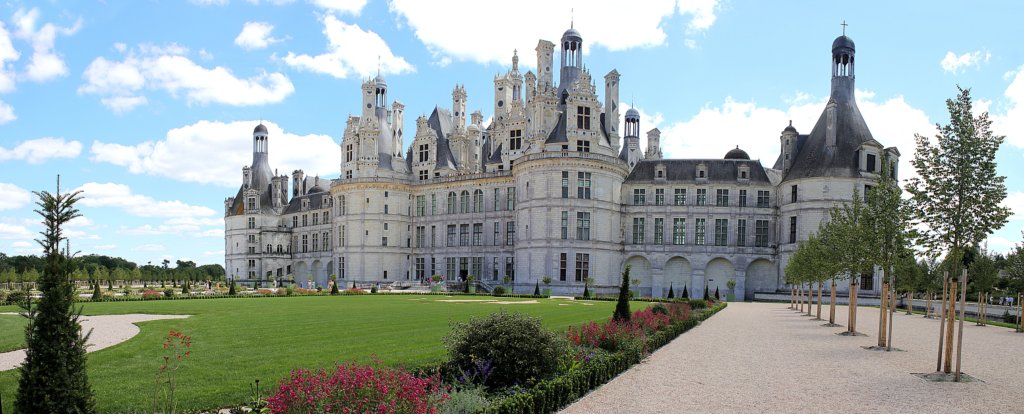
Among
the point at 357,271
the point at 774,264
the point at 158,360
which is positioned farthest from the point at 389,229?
the point at 158,360

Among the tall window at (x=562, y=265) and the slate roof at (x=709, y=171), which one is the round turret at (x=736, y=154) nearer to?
the slate roof at (x=709, y=171)

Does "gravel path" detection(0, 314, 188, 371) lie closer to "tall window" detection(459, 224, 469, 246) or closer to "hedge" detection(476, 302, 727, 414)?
"hedge" detection(476, 302, 727, 414)

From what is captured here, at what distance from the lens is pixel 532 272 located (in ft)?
193

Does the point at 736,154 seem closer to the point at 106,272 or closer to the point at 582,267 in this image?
the point at 582,267

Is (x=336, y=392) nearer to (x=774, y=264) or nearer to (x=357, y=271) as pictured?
(x=774, y=264)

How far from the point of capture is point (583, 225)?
59000mm

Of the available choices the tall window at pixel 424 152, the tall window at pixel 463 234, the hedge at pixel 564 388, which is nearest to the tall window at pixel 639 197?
the tall window at pixel 463 234

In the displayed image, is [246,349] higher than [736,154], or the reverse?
[736,154]

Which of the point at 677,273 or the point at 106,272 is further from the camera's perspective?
the point at 106,272

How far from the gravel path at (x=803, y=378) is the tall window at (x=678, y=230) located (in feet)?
117

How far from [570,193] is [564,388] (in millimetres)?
46947

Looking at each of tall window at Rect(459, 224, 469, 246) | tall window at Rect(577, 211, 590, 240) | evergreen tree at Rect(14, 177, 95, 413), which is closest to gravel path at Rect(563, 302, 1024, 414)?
evergreen tree at Rect(14, 177, 95, 413)

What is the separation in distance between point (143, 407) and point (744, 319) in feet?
92.1

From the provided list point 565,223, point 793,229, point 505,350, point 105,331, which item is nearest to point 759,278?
point 793,229
